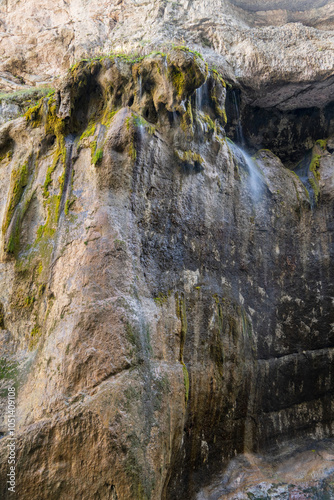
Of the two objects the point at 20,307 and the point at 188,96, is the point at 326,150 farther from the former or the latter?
the point at 20,307

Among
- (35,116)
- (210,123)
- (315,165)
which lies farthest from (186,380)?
(315,165)

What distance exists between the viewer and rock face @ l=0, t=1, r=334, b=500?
5145mm

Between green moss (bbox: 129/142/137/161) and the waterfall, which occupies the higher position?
the waterfall

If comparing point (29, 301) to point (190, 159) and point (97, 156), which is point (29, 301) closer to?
point (97, 156)

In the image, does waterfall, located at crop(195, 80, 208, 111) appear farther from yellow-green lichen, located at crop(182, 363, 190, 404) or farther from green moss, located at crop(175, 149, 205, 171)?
yellow-green lichen, located at crop(182, 363, 190, 404)

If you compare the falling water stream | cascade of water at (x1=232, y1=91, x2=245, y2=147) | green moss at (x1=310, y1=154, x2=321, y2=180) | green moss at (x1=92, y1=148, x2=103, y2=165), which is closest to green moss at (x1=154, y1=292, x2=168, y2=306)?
green moss at (x1=92, y1=148, x2=103, y2=165)

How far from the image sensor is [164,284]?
6625 mm

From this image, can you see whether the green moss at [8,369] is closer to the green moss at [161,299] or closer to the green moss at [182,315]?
the green moss at [161,299]

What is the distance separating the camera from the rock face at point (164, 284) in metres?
5.14

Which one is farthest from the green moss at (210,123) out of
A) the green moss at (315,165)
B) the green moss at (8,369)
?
the green moss at (8,369)

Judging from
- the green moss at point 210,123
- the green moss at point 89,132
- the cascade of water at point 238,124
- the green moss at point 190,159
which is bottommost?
the green moss at point 190,159

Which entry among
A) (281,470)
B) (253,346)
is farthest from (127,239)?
(281,470)

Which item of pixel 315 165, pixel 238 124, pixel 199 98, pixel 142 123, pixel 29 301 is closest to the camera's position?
pixel 29 301

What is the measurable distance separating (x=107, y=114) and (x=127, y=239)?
9.53 feet
